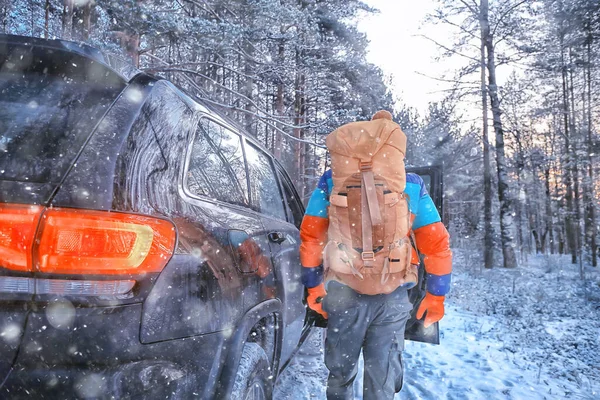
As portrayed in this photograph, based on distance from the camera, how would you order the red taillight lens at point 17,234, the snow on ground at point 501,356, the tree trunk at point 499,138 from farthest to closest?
the tree trunk at point 499,138 < the snow on ground at point 501,356 < the red taillight lens at point 17,234

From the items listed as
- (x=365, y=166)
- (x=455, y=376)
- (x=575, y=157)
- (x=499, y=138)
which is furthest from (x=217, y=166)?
(x=575, y=157)

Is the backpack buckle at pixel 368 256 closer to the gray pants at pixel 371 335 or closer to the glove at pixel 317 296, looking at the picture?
the gray pants at pixel 371 335

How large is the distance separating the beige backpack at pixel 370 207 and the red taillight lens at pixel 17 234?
57.1 inches

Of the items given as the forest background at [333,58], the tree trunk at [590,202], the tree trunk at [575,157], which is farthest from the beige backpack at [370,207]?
the tree trunk at [590,202]

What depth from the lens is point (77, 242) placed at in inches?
44.5

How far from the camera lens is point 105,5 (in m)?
7.45

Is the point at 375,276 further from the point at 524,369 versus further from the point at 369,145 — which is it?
the point at 524,369

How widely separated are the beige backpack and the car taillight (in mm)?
1168

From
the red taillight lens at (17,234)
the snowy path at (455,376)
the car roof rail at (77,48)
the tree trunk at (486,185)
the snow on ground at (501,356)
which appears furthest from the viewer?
the tree trunk at (486,185)

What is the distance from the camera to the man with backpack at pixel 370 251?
2.10m

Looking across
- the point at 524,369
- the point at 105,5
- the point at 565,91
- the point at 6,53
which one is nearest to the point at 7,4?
the point at 105,5

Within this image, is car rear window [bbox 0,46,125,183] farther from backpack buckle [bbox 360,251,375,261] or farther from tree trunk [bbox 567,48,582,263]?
tree trunk [bbox 567,48,582,263]

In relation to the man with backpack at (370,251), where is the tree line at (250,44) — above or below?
above

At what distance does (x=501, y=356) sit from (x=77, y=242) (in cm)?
534
